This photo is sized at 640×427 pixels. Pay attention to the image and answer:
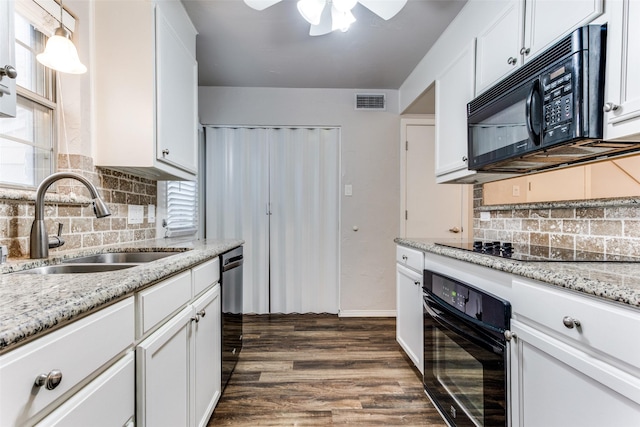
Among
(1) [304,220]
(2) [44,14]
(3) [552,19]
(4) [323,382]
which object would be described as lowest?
(4) [323,382]

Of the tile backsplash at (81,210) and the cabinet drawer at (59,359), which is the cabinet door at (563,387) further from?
the tile backsplash at (81,210)

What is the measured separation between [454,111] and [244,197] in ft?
7.14

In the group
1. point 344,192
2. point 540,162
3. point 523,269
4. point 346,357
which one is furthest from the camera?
point 344,192

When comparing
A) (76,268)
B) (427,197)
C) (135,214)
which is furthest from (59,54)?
(427,197)

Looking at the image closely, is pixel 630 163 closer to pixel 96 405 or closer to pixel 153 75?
pixel 96 405

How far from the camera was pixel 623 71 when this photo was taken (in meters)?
1.00

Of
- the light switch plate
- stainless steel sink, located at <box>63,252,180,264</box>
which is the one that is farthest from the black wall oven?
the light switch plate

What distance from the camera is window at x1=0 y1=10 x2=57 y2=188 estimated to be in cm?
134

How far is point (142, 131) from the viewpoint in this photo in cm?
166

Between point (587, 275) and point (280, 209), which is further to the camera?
point (280, 209)

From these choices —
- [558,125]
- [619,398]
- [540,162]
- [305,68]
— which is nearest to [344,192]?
[305,68]

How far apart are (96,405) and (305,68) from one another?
275 centimetres

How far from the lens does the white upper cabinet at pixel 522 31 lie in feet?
3.82

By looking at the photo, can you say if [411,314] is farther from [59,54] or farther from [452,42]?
[59,54]
